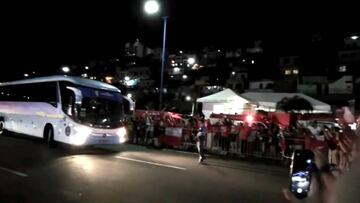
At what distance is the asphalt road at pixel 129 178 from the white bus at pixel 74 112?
3.70 ft

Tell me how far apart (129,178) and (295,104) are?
18436 mm

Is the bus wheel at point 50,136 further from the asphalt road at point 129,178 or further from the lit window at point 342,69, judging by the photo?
the lit window at point 342,69

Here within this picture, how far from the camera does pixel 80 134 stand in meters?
19.0

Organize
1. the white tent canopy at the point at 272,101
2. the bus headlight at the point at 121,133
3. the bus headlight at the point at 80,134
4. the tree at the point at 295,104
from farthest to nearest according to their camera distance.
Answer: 1. the white tent canopy at the point at 272,101
2. the tree at the point at 295,104
3. the bus headlight at the point at 121,133
4. the bus headlight at the point at 80,134

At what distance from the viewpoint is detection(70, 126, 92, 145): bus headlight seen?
62.1ft

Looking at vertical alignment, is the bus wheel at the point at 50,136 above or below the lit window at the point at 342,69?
below

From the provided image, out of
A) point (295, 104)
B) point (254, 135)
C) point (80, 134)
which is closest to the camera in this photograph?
point (80, 134)

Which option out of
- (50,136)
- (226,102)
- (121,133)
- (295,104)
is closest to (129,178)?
(121,133)

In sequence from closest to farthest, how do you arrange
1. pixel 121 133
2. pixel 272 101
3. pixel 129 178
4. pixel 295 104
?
1. pixel 129 178
2. pixel 121 133
3. pixel 295 104
4. pixel 272 101

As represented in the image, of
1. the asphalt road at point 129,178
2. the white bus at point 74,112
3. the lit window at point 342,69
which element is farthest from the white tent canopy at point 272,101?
the lit window at point 342,69

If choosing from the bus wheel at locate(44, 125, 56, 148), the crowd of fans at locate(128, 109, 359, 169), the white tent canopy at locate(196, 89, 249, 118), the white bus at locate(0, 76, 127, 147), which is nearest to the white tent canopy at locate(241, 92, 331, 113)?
the white tent canopy at locate(196, 89, 249, 118)

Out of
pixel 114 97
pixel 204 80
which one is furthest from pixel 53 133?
pixel 204 80

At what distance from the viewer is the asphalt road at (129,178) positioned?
9820mm

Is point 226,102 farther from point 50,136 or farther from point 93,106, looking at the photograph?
point 50,136
